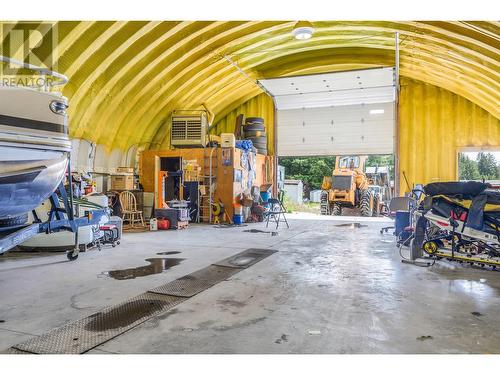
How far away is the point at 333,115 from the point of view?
12.5 m

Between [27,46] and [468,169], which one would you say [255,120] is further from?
[468,169]

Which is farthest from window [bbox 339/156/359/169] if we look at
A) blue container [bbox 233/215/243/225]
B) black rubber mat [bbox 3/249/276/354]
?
black rubber mat [bbox 3/249/276/354]

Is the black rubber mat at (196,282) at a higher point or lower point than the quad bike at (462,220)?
lower

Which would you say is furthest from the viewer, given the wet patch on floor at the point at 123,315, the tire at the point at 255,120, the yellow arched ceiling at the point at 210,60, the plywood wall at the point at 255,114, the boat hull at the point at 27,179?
the plywood wall at the point at 255,114

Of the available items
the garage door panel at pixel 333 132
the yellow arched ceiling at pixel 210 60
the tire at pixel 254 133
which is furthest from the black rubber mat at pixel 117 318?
the garage door panel at pixel 333 132

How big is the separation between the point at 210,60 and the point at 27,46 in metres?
4.67

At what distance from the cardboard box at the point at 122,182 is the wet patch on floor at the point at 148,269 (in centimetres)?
472

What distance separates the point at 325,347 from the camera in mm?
2033

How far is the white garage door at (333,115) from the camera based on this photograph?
11.0m

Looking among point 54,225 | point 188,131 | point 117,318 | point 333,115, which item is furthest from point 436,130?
point 117,318

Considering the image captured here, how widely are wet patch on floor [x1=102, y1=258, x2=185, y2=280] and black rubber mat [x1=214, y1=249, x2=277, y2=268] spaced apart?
1.90 feet

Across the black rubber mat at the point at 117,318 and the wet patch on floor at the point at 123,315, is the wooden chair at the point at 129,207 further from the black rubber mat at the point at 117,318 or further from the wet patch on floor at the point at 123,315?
the wet patch on floor at the point at 123,315

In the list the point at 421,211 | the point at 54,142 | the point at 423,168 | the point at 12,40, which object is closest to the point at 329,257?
the point at 421,211

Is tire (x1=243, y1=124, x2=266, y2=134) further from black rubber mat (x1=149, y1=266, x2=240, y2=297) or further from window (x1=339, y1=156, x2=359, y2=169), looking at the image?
black rubber mat (x1=149, y1=266, x2=240, y2=297)
